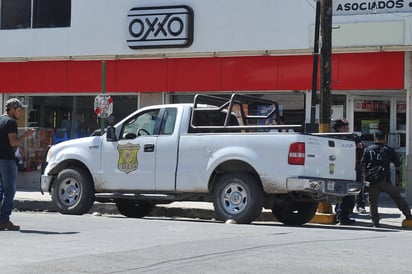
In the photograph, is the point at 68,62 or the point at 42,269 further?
the point at 68,62

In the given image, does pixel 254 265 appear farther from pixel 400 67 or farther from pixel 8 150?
pixel 400 67

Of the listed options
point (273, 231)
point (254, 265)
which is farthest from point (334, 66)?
point (254, 265)

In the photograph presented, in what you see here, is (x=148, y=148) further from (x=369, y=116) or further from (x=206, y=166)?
(x=369, y=116)

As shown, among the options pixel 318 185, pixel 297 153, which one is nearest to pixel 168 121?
pixel 297 153

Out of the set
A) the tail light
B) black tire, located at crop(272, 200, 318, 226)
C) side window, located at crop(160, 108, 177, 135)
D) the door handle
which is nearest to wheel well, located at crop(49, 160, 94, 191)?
the door handle

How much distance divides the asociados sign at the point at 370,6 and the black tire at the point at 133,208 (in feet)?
24.0

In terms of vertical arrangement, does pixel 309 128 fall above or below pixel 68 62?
below

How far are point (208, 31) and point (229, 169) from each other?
25.6ft

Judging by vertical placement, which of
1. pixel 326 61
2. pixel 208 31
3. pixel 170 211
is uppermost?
pixel 208 31

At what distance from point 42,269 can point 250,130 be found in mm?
5512

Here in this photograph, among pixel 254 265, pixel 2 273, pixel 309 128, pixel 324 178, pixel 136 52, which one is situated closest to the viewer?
pixel 2 273

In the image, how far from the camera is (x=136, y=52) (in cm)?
1970

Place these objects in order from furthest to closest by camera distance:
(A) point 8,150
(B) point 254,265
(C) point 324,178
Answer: (C) point 324,178, (A) point 8,150, (B) point 254,265

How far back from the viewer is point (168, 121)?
41.2 ft
